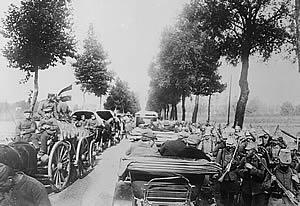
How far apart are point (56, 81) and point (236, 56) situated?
3.69 ft

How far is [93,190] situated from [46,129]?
512 mm

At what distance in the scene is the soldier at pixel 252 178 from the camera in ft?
8.48

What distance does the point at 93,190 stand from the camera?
108 inches

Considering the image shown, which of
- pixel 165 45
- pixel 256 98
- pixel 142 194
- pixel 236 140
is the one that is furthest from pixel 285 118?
pixel 142 194

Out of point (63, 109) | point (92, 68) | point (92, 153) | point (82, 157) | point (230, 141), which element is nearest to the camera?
point (92, 68)

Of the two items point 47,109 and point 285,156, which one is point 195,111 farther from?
point 47,109

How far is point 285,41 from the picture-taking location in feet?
8.41

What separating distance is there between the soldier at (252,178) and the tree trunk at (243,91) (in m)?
0.23

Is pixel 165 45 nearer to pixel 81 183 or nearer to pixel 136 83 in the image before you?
pixel 136 83

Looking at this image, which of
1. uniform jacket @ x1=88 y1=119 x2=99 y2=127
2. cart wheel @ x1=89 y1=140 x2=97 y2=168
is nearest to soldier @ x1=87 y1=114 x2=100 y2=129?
uniform jacket @ x1=88 y1=119 x2=99 y2=127

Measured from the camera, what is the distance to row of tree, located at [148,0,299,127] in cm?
251

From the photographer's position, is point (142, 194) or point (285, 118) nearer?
point (142, 194)

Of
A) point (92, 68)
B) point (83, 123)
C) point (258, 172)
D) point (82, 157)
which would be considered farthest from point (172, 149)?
point (83, 123)

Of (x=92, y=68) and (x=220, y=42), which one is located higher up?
(x=220, y=42)
